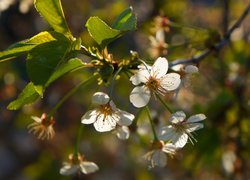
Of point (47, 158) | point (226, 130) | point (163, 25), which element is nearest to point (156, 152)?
point (163, 25)

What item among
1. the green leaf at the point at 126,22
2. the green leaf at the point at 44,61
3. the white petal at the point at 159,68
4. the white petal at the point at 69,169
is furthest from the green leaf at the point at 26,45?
the white petal at the point at 69,169

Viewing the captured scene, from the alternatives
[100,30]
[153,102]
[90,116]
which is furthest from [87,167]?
[153,102]

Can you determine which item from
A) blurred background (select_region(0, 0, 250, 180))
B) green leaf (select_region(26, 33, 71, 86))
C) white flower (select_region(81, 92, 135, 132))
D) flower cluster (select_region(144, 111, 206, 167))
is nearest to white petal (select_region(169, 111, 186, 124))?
flower cluster (select_region(144, 111, 206, 167))

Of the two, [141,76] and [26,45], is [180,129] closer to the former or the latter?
[141,76]

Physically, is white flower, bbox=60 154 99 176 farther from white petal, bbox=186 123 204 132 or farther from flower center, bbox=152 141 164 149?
white petal, bbox=186 123 204 132

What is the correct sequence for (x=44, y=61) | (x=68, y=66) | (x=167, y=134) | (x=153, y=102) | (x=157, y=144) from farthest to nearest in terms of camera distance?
(x=153, y=102) → (x=157, y=144) → (x=167, y=134) → (x=68, y=66) → (x=44, y=61)

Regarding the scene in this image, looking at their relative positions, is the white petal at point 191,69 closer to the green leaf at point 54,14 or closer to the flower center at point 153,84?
the flower center at point 153,84

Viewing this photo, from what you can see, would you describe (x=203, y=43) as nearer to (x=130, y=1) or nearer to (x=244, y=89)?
(x=244, y=89)
